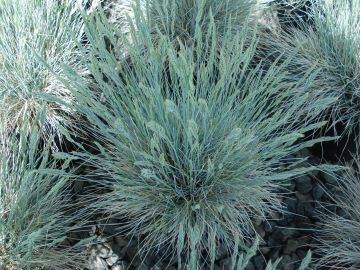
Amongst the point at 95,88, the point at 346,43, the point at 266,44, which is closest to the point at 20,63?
the point at 95,88

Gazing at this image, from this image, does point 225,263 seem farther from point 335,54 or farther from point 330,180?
point 335,54

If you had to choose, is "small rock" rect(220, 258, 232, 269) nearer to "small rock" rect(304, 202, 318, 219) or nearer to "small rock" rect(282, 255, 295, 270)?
"small rock" rect(282, 255, 295, 270)

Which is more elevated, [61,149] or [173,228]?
[61,149]

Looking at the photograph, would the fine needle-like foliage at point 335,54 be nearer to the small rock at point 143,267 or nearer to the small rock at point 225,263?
the small rock at point 225,263

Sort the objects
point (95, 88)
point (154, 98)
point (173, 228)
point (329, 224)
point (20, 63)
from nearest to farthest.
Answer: point (154, 98), point (173, 228), point (329, 224), point (20, 63), point (95, 88)

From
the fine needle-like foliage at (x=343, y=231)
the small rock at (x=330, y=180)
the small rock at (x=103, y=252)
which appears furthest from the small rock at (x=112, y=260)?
the small rock at (x=330, y=180)

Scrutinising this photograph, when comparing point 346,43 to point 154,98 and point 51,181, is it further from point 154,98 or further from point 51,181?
point 51,181
